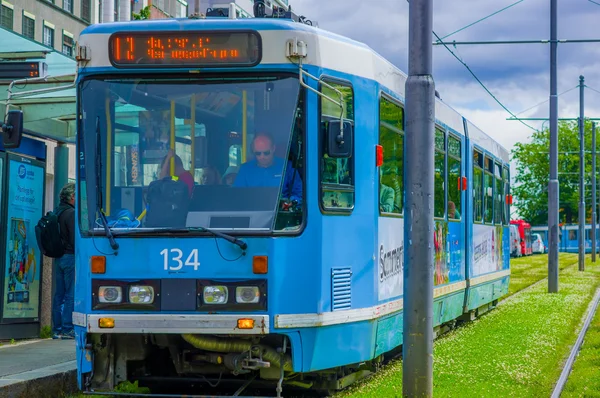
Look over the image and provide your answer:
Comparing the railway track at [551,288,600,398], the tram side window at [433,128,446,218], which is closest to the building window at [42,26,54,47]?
the railway track at [551,288,600,398]

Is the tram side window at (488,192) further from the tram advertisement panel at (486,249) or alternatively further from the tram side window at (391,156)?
the tram side window at (391,156)

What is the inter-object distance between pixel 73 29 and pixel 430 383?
38.3 metres

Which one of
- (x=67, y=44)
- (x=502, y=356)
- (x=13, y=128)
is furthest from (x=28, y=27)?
(x=13, y=128)

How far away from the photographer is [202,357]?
364 inches

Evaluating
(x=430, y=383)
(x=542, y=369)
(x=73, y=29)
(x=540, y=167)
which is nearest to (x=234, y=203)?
(x=430, y=383)

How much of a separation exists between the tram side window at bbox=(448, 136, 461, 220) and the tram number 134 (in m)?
6.81

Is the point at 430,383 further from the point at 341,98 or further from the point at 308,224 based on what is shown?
the point at 341,98

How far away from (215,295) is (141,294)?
23.7 inches

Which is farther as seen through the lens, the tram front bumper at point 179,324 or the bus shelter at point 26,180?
the bus shelter at point 26,180

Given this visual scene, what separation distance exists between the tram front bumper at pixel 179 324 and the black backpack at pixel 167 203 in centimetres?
74

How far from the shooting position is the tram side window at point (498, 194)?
20438mm

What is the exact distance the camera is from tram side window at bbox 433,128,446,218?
14.1 meters

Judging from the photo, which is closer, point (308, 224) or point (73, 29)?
Answer: point (308, 224)

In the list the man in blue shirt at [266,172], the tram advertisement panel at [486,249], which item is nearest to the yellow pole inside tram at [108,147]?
the man in blue shirt at [266,172]
